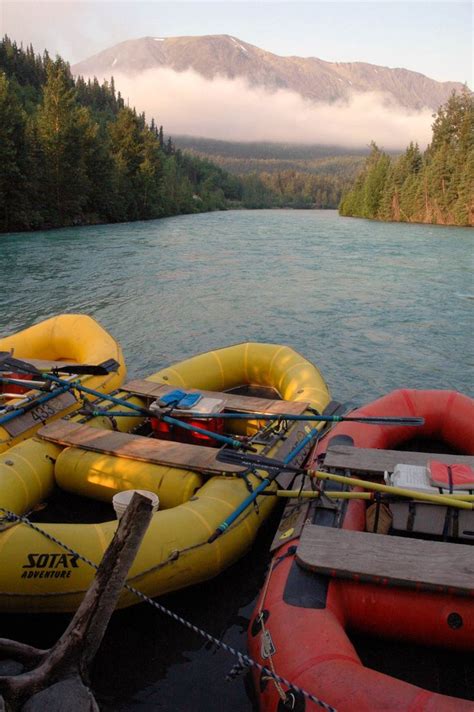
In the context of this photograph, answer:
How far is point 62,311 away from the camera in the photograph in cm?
1753

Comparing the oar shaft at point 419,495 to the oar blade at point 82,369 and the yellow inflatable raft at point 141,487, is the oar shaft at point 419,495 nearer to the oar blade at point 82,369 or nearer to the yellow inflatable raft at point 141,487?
the yellow inflatable raft at point 141,487

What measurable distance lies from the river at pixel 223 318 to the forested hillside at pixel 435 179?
2663cm

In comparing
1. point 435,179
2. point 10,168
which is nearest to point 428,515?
point 10,168

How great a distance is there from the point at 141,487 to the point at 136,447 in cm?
52

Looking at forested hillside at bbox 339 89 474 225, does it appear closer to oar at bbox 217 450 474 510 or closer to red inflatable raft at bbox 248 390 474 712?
oar at bbox 217 450 474 510

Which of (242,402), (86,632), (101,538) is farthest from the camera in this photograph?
(242,402)

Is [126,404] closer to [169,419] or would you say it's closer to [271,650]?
A: [169,419]

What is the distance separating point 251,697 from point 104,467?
2.59 m

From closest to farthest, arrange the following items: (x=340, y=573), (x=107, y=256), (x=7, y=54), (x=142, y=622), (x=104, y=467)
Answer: (x=340, y=573)
(x=142, y=622)
(x=104, y=467)
(x=107, y=256)
(x=7, y=54)

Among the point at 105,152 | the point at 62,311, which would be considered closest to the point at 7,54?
the point at 105,152

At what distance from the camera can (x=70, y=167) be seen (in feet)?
156

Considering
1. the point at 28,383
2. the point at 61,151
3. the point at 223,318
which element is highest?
the point at 61,151

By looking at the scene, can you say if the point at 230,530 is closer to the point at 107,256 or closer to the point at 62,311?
the point at 62,311

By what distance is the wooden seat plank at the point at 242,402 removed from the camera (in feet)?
22.5
